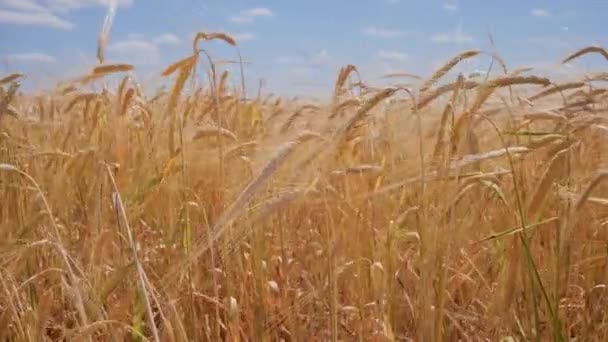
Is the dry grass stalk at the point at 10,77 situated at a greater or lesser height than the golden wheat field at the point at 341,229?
greater

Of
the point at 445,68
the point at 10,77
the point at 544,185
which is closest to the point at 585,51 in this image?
the point at 445,68

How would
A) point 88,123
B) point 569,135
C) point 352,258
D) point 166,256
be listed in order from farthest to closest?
point 88,123
point 166,256
point 352,258
point 569,135

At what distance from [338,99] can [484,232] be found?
0.48 m

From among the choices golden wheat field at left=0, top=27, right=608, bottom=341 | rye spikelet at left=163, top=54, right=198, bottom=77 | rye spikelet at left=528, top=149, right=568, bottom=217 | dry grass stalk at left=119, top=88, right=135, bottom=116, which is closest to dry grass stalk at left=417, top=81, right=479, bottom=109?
golden wheat field at left=0, top=27, right=608, bottom=341

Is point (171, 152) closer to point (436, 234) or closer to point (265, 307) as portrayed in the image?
point (265, 307)

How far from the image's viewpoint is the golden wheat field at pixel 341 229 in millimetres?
1151

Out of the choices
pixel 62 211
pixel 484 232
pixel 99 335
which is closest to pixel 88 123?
pixel 62 211

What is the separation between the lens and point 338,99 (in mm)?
1735

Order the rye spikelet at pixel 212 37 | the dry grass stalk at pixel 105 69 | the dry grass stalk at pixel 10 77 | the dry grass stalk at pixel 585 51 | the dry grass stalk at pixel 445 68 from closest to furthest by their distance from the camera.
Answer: the dry grass stalk at pixel 445 68, the rye spikelet at pixel 212 37, the dry grass stalk at pixel 585 51, the dry grass stalk at pixel 105 69, the dry grass stalk at pixel 10 77

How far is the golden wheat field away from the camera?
1.15 metres

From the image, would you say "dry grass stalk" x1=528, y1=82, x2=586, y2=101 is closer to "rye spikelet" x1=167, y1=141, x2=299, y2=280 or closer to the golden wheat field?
the golden wheat field

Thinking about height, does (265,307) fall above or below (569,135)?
below

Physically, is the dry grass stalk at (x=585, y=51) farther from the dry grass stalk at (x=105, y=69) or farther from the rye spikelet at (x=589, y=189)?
the dry grass stalk at (x=105, y=69)

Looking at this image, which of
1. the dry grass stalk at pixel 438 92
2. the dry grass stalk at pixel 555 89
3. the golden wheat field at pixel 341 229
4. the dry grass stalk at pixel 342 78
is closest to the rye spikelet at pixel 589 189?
the golden wheat field at pixel 341 229
